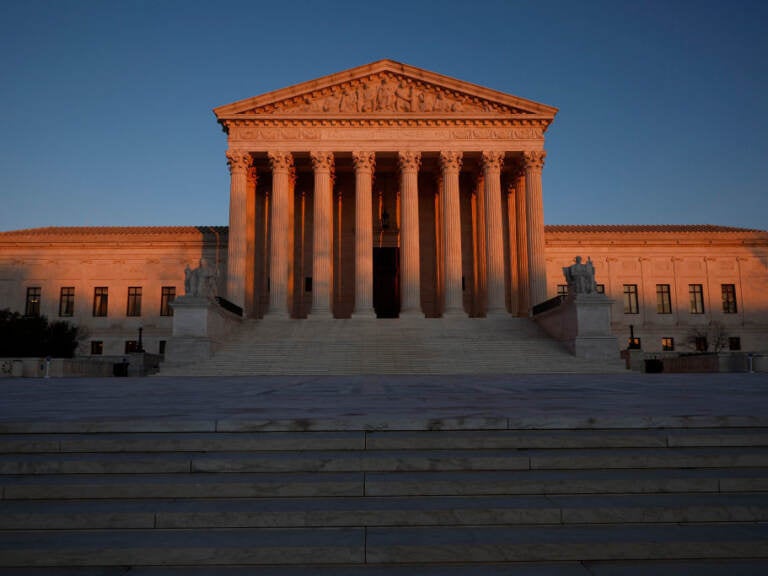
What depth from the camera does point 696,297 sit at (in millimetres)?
48000

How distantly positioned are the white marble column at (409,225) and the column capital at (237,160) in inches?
412

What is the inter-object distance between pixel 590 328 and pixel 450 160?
15.9 meters

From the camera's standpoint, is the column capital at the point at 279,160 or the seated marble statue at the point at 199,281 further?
the column capital at the point at 279,160

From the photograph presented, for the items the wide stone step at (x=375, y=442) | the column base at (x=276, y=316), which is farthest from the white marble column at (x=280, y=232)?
the wide stone step at (x=375, y=442)

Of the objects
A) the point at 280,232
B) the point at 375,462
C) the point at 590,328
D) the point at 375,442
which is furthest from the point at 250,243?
the point at 375,462

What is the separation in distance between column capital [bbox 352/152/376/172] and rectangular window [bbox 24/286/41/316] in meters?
29.2

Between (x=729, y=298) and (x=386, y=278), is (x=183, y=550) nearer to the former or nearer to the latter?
(x=386, y=278)

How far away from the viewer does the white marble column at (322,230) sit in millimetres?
37719

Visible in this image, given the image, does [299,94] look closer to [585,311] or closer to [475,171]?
[475,171]

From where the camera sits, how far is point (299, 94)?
127ft

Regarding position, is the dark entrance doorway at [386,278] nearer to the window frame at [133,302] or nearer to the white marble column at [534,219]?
the white marble column at [534,219]

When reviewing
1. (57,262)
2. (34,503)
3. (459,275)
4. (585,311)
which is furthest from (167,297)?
(34,503)

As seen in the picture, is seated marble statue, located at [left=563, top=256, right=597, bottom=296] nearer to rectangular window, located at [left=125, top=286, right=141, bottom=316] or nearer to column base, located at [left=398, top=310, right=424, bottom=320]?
column base, located at [left=398, top=310, right=424, bottom=320]

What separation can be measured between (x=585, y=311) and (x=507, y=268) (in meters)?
14.1
